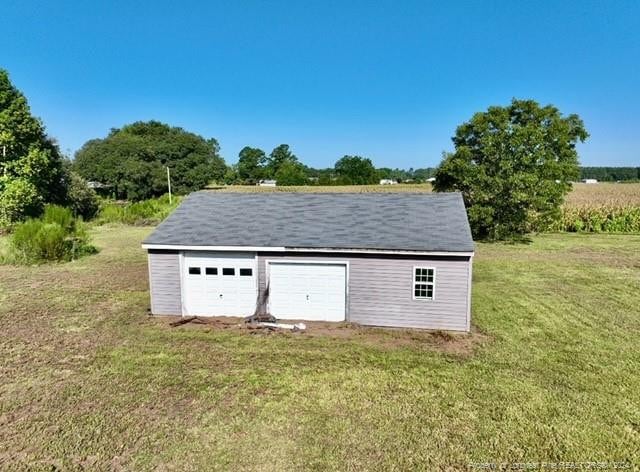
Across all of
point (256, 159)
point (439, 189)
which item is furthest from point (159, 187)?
point (256, 159)

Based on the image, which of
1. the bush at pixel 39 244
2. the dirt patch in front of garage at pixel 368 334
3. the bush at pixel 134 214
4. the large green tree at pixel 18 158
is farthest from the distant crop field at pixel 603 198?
the large green tree at pixel 18 158

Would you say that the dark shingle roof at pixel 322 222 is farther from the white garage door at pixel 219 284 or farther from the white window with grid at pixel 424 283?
the white window with grid at pixel 424 283

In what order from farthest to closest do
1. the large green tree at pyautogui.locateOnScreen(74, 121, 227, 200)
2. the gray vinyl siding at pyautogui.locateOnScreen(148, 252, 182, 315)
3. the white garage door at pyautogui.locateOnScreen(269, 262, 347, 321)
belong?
1. the large green tree at pyautogui.locateOnScreen(74, 121, 227, 200)
2. the gray vinyl siding at pyautogui.locateOnScreen(148, 252, 182, 315)
3. the white garage door at pyautogui.locateOnScreen(269, 262, 347, 321)

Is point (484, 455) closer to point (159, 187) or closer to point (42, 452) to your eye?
point (42, 452)

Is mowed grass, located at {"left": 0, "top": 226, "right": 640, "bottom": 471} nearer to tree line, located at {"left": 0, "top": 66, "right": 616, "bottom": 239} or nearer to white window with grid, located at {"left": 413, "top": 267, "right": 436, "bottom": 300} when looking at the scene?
white window with grid, located at {"left": 413, "top": 267, "right": 436, "bottom": 300}

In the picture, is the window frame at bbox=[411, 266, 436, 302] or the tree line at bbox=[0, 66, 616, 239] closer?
the window frame at bbox=[411, 266, 436, 302]

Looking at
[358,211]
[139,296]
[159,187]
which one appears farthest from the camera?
[159,187]

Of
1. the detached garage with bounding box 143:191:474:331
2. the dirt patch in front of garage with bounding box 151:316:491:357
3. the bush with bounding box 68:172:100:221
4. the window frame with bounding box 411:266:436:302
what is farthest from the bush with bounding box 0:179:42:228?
the window frame with bounding box 411:266:436:302
